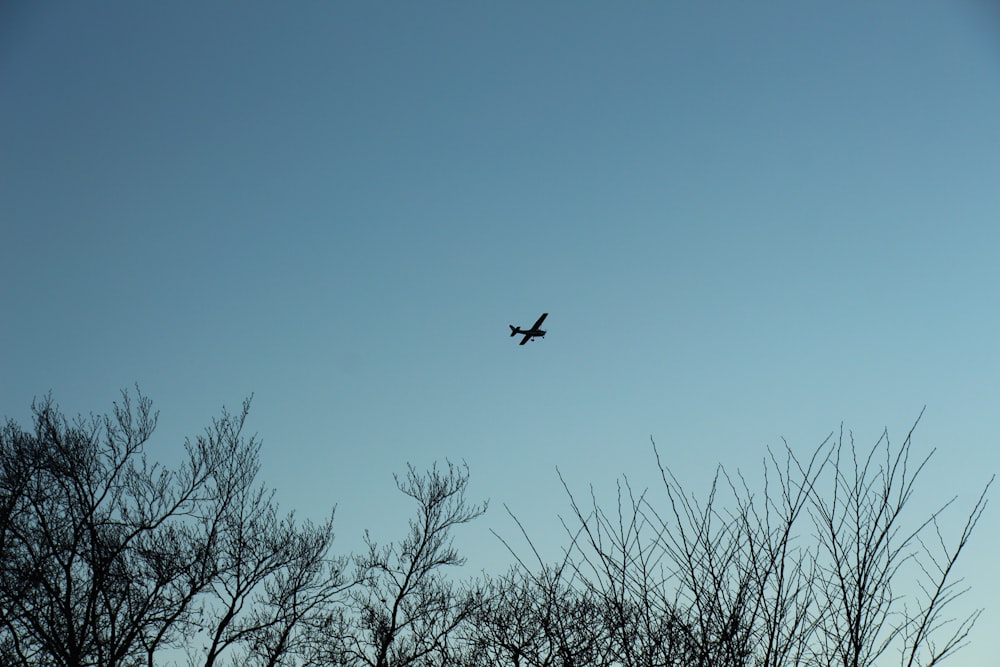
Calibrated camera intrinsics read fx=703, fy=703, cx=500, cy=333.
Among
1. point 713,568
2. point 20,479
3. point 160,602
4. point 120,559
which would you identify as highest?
point 20,479

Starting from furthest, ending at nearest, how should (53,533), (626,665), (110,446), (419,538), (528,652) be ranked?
(419,538) < (110,446) < (53,533) < (528,652) < (626,665)

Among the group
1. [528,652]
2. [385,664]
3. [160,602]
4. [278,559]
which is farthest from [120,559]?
[528,652]

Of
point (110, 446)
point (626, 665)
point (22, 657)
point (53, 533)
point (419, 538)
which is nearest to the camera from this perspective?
point (626, 665)

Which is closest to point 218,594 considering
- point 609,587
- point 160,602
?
point 160,602

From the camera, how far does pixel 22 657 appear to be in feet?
42.0

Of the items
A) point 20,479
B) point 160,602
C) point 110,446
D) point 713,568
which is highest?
point 110,446

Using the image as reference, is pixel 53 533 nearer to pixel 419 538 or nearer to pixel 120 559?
pixel 120 559

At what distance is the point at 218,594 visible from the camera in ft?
48.6

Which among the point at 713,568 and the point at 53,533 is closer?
the point at 713,568

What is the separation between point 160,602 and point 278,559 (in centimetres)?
254

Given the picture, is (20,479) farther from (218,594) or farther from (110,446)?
(218,594)

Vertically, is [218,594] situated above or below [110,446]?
below

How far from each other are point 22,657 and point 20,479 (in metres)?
3.41

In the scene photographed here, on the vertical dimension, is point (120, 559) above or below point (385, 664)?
above
